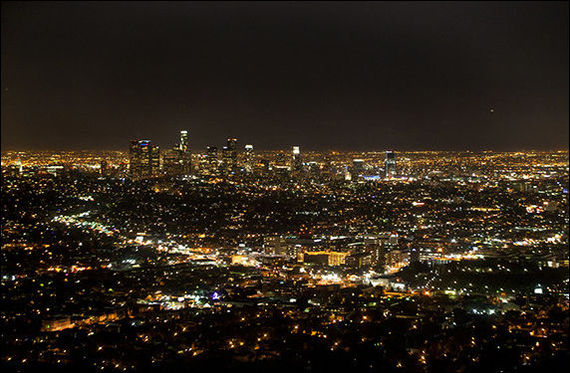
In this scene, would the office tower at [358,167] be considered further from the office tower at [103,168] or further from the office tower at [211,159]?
the office tower at [103,168]

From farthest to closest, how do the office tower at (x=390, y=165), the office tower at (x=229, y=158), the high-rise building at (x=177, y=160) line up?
the office tower at (x=229, y=158)
the office tower at (x=390, y=165)
the high-rise building at (x=177, y=160)

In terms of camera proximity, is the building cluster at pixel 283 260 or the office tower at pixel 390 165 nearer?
the building cluster at pixel 283 260

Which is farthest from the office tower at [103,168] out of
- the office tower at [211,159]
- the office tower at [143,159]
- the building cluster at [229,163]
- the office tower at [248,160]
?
the office tower at [248,160]

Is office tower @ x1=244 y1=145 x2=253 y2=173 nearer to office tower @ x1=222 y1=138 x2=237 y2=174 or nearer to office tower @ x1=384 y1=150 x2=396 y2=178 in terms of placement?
office tower @ x1=222 y1=138 x2=237 y2=174

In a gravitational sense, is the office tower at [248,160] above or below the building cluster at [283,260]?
above

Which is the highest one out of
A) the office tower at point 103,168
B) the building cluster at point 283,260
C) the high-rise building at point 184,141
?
the high-rise building at point 184,141

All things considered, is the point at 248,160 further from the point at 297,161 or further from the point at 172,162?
the point at 172,162

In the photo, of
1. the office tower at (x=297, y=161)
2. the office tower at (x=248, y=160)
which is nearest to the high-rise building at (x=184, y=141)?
the office tower at (x=248, y=160)

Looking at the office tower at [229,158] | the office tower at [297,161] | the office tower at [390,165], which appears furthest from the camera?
the office tower at [229,158]

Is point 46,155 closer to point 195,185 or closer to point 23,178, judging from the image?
point 23,178
